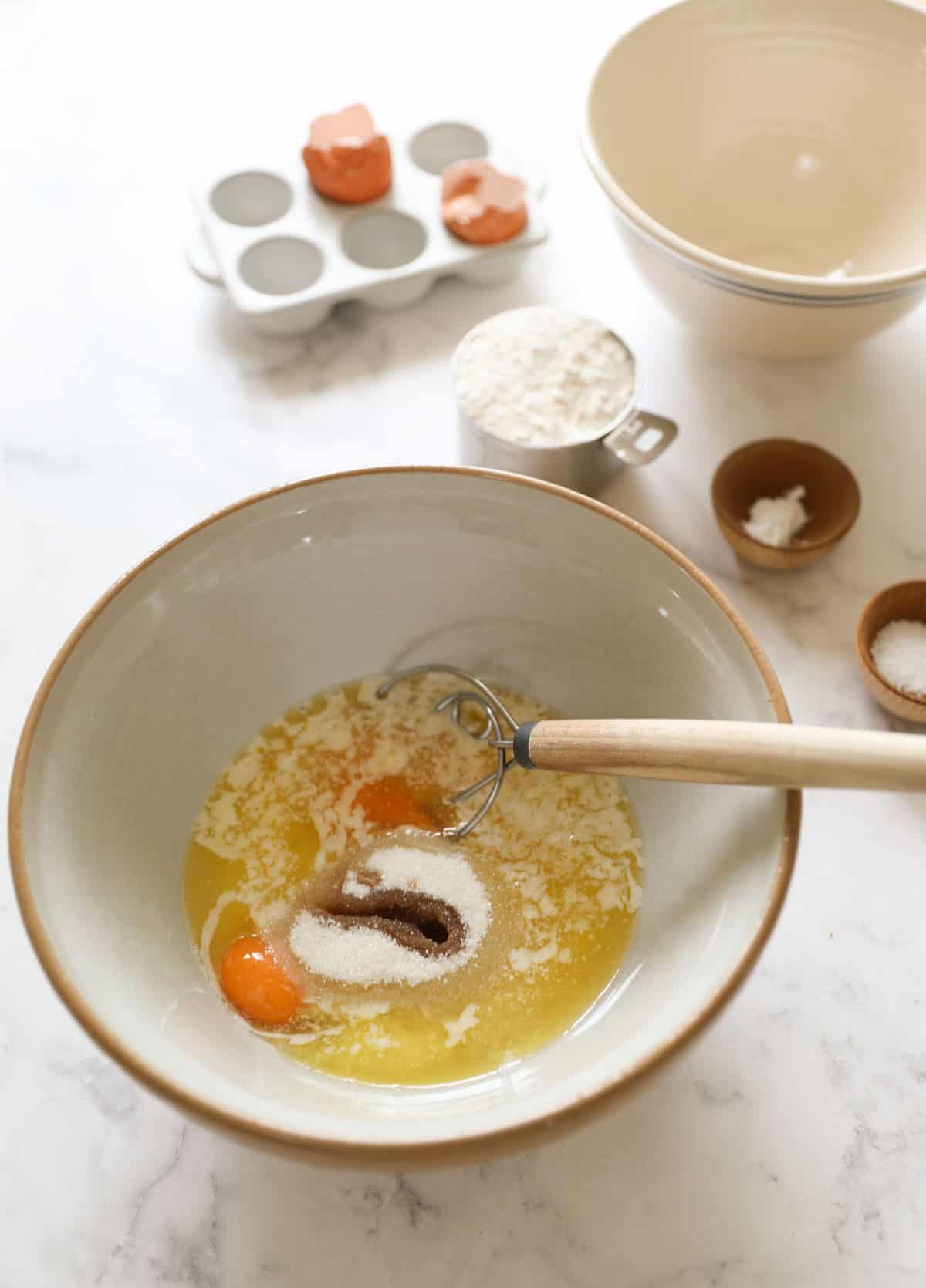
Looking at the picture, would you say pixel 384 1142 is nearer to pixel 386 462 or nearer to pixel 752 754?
pixel 752 754

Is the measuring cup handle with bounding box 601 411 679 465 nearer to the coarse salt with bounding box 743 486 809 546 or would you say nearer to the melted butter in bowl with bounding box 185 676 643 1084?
the coarse salt with bounding box 743 486 809 546

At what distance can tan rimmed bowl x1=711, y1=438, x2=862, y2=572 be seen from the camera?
1021 mm

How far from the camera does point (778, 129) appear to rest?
1.20 metres

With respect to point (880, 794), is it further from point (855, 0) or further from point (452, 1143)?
point (855, 0)

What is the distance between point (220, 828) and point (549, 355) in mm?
507

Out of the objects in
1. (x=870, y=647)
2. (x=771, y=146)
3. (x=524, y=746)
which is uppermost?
(x=771, y=146)

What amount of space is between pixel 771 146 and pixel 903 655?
57 centimetres

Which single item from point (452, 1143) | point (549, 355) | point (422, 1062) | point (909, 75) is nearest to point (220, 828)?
point (422, 1062)

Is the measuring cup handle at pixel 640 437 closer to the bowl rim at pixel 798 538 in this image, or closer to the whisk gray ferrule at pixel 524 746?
the bowl rim at pixel 798 538

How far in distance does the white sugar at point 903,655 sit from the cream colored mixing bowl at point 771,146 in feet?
0.87

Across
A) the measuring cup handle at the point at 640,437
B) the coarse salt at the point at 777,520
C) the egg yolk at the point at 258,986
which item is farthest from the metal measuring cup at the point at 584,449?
the egg yolk at the point at 258,986

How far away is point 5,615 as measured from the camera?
106 centimetres

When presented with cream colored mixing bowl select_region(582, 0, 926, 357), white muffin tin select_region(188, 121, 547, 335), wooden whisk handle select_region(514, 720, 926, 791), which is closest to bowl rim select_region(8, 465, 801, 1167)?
wooden whisk handle select_region(514, 720, 926, 791)

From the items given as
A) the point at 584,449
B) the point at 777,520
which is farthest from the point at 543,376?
the point at 777,520
